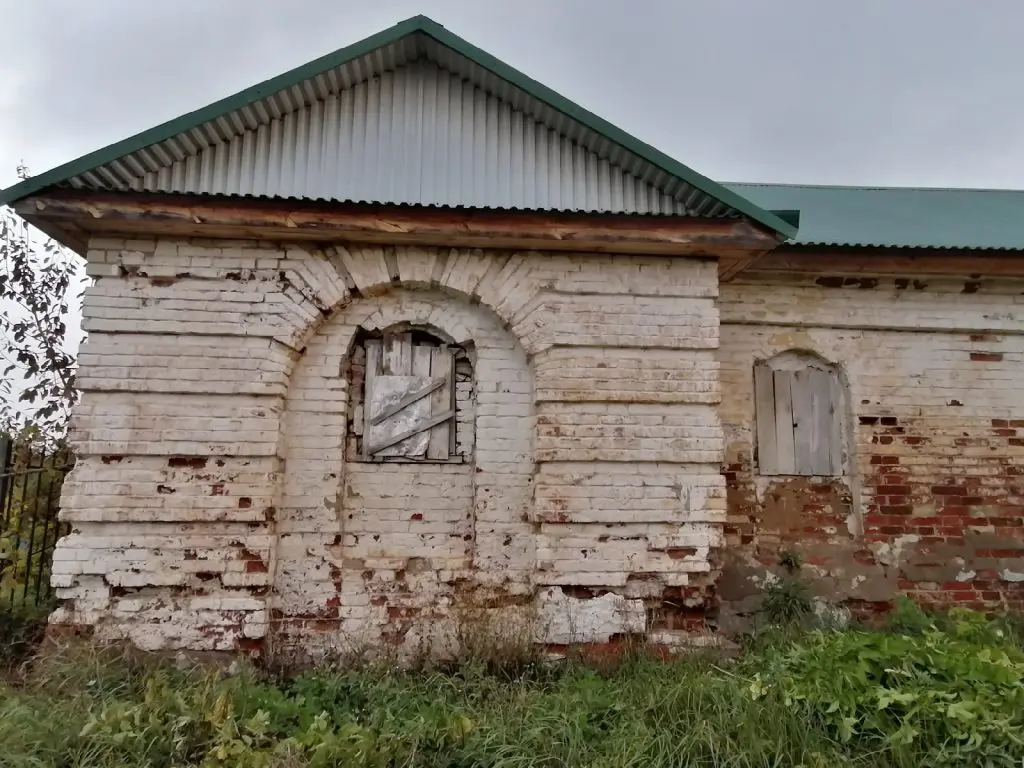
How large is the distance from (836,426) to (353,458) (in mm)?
3972

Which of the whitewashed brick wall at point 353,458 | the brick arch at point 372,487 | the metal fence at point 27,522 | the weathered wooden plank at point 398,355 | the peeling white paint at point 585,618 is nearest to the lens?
the whitewashed brick wall at point 353,458

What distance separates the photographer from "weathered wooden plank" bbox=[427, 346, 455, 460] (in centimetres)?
523

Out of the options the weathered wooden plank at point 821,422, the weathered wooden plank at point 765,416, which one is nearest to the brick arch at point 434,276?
the weathered wooden plank at point 765,416

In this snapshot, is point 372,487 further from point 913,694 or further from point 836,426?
point 836,426

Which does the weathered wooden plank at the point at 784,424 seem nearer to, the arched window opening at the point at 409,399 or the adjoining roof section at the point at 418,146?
the adjoining roof section at the point at 418,146

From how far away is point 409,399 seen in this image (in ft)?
17.2

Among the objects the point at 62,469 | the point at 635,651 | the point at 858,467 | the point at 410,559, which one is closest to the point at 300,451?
the point at 410,559

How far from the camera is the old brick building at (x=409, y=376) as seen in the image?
4738mm

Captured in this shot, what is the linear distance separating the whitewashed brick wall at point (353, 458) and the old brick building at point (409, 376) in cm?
2

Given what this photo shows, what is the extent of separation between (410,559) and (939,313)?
192 inches

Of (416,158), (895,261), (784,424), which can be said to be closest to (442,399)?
(416,158)

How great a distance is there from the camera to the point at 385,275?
5.18m

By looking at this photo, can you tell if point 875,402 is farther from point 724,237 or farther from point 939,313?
point 724,237

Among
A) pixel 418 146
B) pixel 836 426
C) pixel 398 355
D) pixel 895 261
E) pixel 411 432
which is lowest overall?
pixel 411 432
